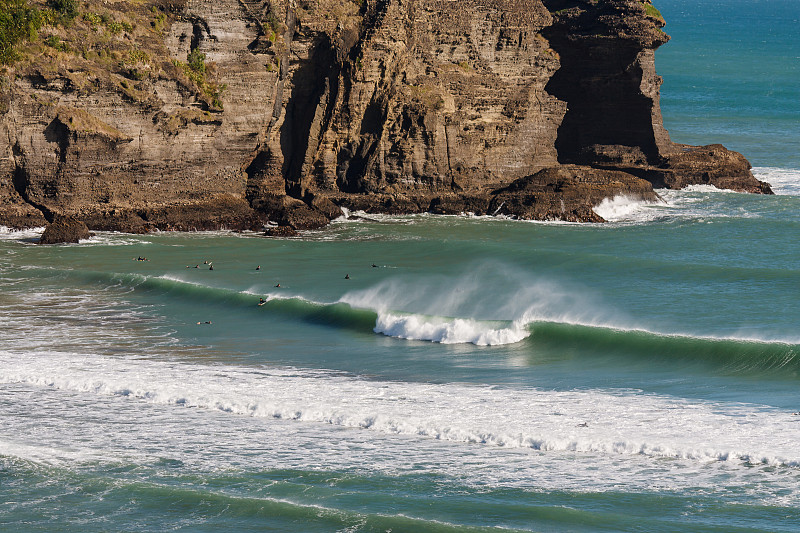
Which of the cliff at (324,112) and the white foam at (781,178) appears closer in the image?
the cliff at (324,112)

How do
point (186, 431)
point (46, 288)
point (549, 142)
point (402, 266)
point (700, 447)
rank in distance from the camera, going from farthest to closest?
point (549, 142) → point (402, 266) → point (46, 288) → point (186, 431) → point (700, 447)

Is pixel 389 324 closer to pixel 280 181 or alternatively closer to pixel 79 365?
pixel 79 365

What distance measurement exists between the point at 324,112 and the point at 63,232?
31.5ft

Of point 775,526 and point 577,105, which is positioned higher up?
point 577,105

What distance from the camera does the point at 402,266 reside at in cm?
3105

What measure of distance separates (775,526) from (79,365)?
13.0 metres

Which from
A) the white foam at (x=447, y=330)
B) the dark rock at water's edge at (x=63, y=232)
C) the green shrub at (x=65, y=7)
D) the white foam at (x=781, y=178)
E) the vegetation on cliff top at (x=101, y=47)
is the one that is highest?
the green shrub at (x=65, y=7)

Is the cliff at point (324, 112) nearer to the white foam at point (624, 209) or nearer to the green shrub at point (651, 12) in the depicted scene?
the green shrub at point (651, 12)

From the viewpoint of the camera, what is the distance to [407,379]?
2131cm

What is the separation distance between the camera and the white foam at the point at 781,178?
151 ft

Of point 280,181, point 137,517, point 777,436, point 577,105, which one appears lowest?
point 137,517

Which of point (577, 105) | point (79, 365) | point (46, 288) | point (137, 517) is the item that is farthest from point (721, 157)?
point (137, 517)

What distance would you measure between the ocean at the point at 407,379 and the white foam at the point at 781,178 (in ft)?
28.0

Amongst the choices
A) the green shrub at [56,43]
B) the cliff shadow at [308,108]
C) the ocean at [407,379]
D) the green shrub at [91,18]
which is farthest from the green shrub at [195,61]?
the ocean at [407,379]
